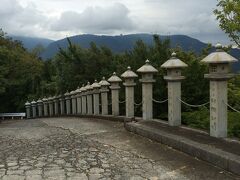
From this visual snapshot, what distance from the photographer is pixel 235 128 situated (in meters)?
9.70

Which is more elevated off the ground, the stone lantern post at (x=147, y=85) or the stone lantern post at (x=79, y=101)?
the stone lantern post at (x=147, y=85)

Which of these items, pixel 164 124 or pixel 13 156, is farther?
pixel 164 124

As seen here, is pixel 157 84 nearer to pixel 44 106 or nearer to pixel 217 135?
pixel 217 135

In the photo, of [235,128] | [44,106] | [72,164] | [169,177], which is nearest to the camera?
[169,177]

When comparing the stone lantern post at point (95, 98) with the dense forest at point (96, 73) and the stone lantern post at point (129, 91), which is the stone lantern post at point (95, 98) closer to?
the dense forest at point (96, 73)

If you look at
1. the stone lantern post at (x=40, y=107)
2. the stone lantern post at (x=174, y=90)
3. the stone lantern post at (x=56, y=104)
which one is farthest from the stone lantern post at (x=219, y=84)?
the stone lantern post at (x=40, y=107)

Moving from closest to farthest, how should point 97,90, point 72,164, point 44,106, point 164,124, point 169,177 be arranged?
point 169,177
point 72,164
point 164,124
point 97,90
point 44,106

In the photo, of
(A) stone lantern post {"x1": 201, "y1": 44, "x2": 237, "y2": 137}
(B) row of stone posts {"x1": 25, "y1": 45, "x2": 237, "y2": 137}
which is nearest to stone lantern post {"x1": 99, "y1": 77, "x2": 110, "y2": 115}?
(B) row of stone posts {"x1": 25, "y1": 45, "x2": 237, "y2": 137}

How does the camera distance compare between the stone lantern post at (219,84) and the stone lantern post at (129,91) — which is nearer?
the stone lantern post at (219,84)

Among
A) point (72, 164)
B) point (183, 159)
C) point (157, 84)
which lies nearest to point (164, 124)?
point (183, 159)

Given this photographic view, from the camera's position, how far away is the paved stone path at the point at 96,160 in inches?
277

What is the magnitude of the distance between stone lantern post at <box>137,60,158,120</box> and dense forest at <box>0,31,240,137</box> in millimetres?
1098

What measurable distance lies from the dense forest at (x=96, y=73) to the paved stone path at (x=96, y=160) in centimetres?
212

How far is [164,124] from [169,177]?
3.98 metres
